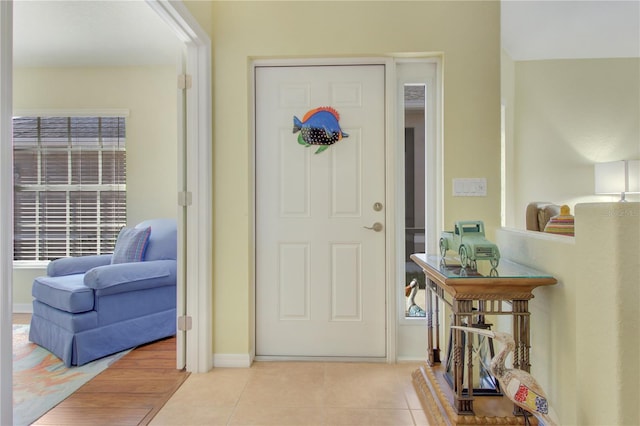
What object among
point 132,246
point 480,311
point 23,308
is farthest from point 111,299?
point 480,311

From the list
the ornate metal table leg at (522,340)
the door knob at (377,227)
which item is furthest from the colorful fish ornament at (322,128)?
the ornate metal table leg at (522,340)

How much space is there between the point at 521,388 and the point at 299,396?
45.6 inches

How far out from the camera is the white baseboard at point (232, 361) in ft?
7.77

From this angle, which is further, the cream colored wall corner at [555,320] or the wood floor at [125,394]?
the wood floor at [125,394]

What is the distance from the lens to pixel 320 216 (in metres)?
2.46

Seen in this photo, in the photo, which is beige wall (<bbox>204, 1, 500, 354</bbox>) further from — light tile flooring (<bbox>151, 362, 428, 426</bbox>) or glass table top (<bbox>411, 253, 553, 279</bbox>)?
glass table top (<bbox>411, 253, 553, 279</bbox>)

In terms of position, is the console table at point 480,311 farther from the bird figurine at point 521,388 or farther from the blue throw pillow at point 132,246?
the blue throw pillow at point 132,246

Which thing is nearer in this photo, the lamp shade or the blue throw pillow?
the lamp shade

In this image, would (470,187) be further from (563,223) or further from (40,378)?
(40,378)

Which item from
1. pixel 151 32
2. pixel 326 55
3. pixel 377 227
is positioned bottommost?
pixel 377 227

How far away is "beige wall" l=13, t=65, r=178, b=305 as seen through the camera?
3.67m

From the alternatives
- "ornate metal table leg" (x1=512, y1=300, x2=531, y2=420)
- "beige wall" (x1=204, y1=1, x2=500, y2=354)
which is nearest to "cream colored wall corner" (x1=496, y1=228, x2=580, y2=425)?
"ornate metal table leg" (x1=512, y1=300, x2=531, y2=420)

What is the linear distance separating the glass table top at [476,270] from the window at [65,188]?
3.23m

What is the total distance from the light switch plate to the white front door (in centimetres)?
47
